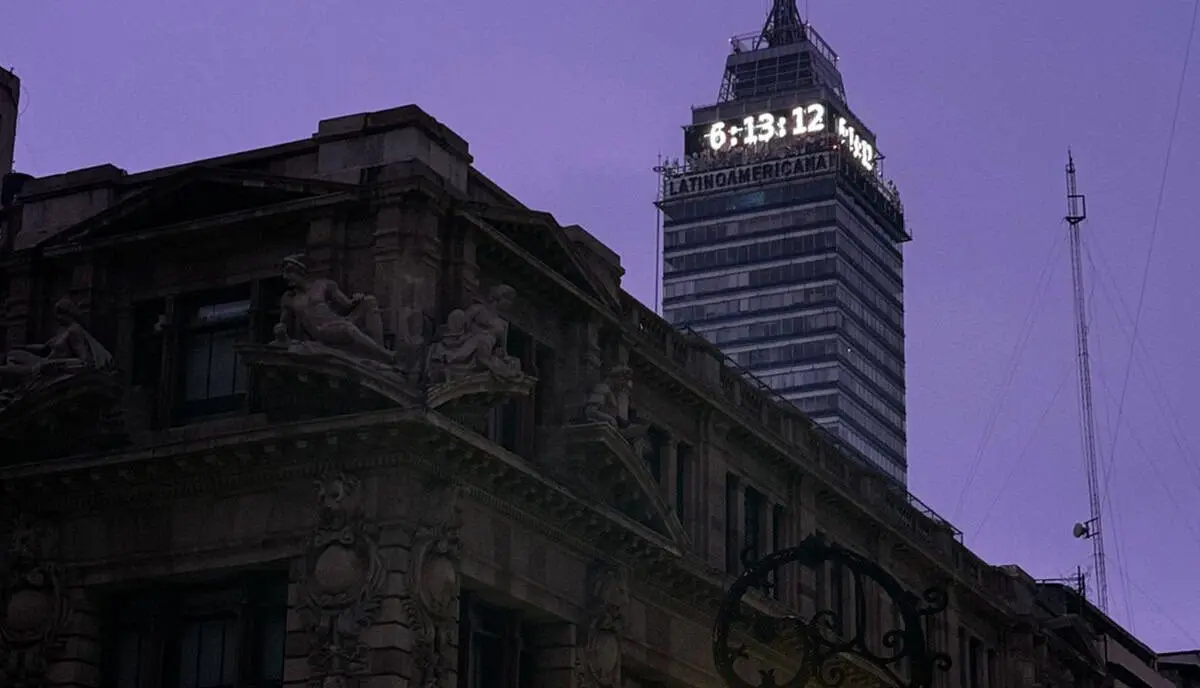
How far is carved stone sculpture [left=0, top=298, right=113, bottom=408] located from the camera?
4469 cm

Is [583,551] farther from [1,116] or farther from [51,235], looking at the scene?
[1,116]

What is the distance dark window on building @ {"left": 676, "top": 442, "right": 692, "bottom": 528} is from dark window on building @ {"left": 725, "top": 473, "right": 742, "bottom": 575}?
87.3 inches

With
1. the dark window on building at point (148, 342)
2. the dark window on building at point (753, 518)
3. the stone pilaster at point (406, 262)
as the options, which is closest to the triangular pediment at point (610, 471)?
→ the stone pilaster at point (406, 262)

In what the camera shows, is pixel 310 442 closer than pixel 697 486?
Yes

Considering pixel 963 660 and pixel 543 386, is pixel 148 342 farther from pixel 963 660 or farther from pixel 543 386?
pixel 963 660

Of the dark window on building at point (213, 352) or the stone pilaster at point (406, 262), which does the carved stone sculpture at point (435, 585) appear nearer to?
the stone pilaster at point (406, 262)

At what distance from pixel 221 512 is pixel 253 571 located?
134cm

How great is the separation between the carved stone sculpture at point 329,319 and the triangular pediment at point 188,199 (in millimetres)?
2578

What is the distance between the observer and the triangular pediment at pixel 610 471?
47.4m

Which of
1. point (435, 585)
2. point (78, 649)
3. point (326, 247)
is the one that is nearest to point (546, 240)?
point (326, 247)

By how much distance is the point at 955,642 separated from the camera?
69.8m

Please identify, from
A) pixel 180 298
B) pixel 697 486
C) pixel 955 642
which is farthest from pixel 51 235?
pixel 955 642

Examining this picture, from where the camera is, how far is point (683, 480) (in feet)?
180

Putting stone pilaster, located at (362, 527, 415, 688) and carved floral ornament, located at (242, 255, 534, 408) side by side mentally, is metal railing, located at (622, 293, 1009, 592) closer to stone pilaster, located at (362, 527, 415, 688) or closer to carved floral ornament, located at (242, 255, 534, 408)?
carved floral ornament, located at (242, 255, 534, 408)
